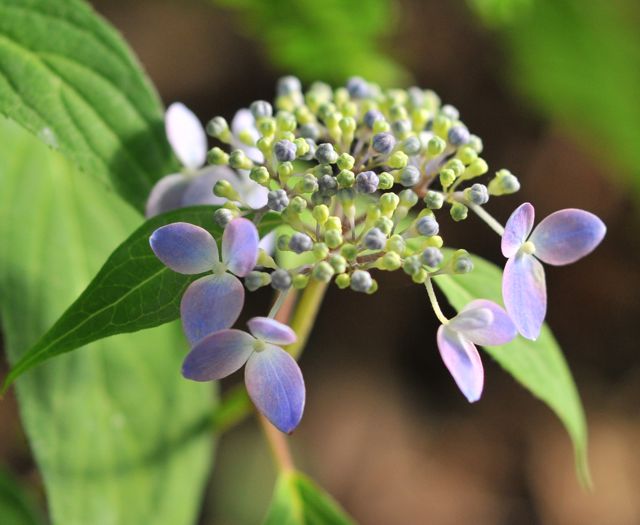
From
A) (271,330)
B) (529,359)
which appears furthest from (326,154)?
(529,359)

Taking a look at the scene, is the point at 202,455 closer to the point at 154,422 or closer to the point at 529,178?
the point at 154,422

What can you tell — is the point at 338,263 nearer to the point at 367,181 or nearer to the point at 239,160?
the point at 367,181

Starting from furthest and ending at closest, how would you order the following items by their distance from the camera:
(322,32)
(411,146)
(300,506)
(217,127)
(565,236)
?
(322,32) → (300,506) → (217,127) → (411,146) → (565,236)

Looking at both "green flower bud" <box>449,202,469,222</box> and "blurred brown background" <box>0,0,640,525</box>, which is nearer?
"green flower bud" <box>449,202,469,222</box>

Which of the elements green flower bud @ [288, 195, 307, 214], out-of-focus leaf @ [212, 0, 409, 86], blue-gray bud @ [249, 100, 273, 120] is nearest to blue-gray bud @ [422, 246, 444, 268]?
green flower bud @ [288, 195, 307, 214]

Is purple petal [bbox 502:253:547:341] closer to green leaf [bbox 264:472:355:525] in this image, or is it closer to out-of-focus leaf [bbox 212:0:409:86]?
green leaf [bbox 264:472:355:525]

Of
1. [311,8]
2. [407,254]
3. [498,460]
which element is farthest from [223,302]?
[498,460]
